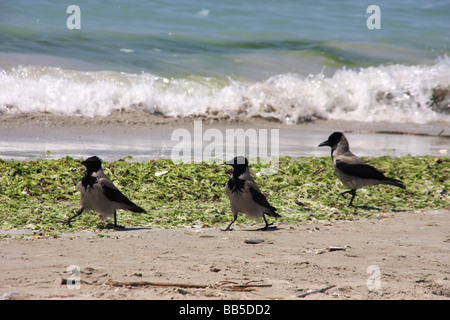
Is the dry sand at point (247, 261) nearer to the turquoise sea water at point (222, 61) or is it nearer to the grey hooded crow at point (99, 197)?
the grey hooded crow at point (99, 197)

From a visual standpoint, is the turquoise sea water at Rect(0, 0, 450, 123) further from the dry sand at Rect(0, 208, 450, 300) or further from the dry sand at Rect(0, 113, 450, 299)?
the dry sand at Rect(0, 208, 450, 300)

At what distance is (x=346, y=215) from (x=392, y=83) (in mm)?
11758

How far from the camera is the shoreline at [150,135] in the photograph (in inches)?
388

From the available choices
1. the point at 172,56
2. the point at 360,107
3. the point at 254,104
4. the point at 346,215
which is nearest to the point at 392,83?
the point at 360,107

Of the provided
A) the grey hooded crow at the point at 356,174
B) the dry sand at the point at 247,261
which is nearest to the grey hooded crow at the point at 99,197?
the dry sand at the point at 247,261

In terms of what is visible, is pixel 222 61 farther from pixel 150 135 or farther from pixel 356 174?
pixel 356 174

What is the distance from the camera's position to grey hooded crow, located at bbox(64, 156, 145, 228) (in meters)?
5.91

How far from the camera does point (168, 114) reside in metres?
14.2

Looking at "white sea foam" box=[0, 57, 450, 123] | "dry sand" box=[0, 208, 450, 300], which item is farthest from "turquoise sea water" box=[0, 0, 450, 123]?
"dry sand" box=[0, 208, 450, 300]

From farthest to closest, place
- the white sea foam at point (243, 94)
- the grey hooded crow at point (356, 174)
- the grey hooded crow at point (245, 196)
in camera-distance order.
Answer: the white sea foam at point (243, 94) → the grey hooded crow at point (356, 174) → the grey hooded crow at point (245, 196)

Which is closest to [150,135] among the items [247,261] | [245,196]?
[245,196]

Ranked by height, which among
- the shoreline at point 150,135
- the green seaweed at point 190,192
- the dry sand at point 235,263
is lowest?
the dry sand at point 235,263

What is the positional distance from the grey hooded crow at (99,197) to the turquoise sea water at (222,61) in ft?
25.2
